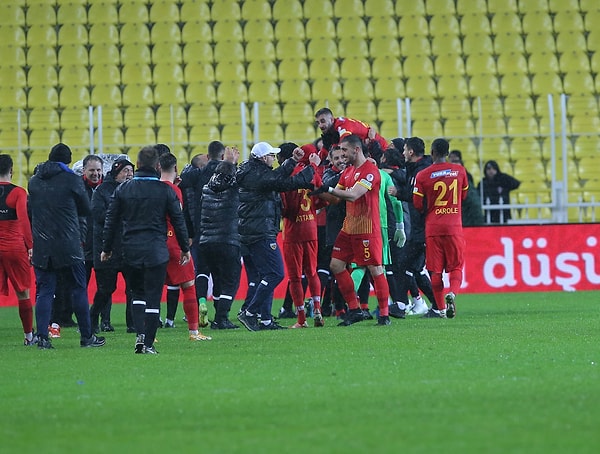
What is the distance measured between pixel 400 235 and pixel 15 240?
4.96 metres

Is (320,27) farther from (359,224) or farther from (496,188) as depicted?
(359,224)

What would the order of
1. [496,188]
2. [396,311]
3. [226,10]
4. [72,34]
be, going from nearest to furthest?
1. [396,311]
2. [496,188]
3. [72,34]
4. [226,10]

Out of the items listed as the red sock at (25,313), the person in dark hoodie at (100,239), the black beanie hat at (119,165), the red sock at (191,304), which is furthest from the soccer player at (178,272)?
the red sock at (25,313)

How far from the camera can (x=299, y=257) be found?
47.5 ft

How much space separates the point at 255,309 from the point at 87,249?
91.8 inches

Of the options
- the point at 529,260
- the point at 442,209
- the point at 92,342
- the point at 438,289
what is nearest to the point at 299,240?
the point at 442,209

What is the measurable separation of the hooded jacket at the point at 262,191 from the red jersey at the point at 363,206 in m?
0.46

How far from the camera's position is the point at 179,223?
36.8 ft

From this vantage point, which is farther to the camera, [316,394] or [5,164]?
[5,164]

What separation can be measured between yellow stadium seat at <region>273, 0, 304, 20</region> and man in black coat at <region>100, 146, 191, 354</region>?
657 inches

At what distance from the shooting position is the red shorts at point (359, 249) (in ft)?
45.2

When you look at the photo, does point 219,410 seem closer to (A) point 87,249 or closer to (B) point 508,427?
(B) point 508,427

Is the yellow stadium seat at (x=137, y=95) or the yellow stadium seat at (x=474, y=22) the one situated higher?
the yellow stadium seat at (x=474, y=22)

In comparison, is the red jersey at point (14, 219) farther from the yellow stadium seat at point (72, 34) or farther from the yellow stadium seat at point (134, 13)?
the yellow stadium seat at point (134, 13)
